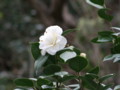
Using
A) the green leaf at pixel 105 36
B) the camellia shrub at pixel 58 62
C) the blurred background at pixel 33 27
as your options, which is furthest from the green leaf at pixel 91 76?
the blurred background at pixel 33 27

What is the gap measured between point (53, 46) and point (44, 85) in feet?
0.33

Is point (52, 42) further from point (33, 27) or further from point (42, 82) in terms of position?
point (33, 27)

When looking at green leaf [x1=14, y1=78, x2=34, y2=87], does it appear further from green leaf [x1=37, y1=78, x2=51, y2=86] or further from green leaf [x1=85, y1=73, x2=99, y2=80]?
green leaf [x1=85, y1=73, x2=99, y2=80]

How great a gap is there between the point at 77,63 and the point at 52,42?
82 millimetres

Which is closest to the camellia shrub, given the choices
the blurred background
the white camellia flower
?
the white camellia flower

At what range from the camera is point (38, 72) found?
3.03 ft

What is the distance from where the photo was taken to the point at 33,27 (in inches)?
207

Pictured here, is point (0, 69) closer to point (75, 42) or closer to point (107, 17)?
point (75, 42)

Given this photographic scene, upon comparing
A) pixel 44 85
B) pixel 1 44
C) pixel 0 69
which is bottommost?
pixel 0 69

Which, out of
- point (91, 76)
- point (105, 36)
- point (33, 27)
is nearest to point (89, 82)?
point (91, 76)

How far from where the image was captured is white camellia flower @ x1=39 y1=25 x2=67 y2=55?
88 centimetres

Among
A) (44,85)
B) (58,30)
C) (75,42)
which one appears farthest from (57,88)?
(75,42)

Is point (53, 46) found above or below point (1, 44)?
above

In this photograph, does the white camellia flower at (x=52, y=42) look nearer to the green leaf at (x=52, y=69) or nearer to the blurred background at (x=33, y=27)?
the green leaf at (x=52, y=69)
